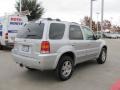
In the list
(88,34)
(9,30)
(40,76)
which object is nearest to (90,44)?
(88,34)

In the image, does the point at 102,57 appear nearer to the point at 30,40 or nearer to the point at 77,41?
the point at 77,41

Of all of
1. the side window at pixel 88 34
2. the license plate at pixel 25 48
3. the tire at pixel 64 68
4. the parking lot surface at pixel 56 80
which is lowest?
the parking lot surface at pixel 56 80

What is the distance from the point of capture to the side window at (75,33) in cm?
652

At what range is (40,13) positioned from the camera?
3281cm

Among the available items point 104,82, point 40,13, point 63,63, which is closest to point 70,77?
point 63,63

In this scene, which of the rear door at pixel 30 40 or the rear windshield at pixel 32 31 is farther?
the rear windshield at pixel 32 31

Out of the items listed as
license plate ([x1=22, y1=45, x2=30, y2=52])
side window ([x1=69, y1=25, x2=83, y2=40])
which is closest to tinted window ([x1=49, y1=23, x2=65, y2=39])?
side window ([x1=69, y1=25, x2=83, y2=40])

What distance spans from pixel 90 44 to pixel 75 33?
103 centimetres

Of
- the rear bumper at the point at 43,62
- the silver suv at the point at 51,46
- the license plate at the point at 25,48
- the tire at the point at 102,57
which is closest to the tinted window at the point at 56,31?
the silver suv at the point at 51,46

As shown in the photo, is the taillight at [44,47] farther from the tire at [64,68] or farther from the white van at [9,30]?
the white van at [9,30]

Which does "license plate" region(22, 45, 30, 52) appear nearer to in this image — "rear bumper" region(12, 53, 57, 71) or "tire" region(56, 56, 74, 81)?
"rear bumper" region(12, 53, 57, 71)

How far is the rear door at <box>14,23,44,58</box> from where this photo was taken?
5.69 meters

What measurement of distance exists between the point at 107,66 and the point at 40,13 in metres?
25.8

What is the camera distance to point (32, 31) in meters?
6.06
